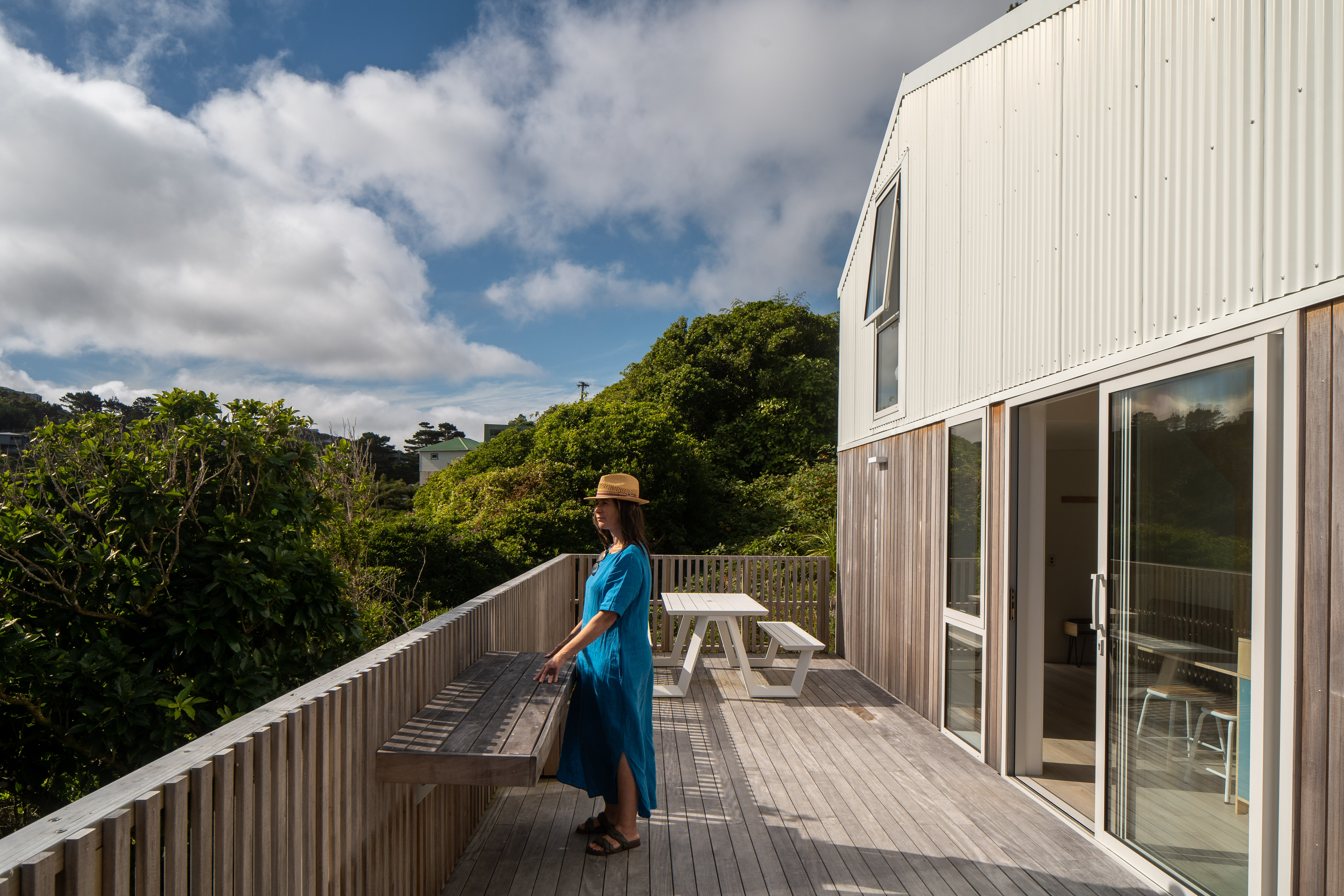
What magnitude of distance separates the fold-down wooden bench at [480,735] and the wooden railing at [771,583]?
5502mm

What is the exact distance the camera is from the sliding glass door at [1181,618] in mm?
2619

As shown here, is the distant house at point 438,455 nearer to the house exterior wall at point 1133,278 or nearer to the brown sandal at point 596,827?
the house exterior wall at point 1133,278

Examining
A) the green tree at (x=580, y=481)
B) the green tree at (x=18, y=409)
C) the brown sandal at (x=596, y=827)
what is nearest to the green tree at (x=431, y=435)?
the green tree at (x=18, y=409)

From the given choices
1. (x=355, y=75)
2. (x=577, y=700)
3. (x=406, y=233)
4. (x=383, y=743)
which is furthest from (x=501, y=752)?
(x=406, y=233)

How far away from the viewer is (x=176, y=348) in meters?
84.3

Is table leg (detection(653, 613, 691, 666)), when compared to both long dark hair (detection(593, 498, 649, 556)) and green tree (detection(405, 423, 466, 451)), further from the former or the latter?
green tree (detection(405, 423, 466, 451))

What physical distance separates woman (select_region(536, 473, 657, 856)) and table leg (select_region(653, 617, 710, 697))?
2.94 metres

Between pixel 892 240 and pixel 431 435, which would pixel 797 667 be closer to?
pixel 892 240

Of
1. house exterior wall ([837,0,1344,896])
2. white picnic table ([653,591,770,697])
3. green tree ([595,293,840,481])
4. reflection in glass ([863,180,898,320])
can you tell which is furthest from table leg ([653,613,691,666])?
green tree ([595,293,840,481])

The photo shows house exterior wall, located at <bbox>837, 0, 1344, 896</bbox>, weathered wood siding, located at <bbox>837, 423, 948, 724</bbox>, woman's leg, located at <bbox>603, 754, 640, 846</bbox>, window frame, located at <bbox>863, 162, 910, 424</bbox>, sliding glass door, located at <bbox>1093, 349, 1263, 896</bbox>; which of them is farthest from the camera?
window frame, located at <bbox>863, 162, 910, 424</bbox>

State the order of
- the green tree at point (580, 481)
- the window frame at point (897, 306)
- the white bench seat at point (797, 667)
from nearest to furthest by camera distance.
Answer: the white bench seat at point (797, 667) → the window frame at point (897, 306) → the green tree at point (580, 481)

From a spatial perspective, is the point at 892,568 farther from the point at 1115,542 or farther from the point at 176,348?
the point at 176,348

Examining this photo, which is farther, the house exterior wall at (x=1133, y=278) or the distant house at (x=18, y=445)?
the distant house at (x=18, y=445)

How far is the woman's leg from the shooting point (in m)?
3.20
